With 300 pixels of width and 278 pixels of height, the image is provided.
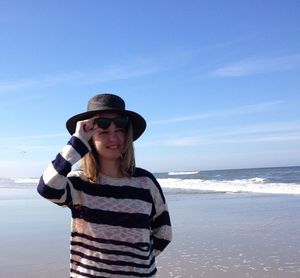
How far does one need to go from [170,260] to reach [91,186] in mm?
4709

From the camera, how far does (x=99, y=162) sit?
2.44 m

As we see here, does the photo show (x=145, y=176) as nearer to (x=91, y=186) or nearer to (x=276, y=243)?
(x=91, y=186)

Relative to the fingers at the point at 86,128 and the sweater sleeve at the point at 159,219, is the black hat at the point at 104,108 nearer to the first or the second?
the fingers at the point at 86,128

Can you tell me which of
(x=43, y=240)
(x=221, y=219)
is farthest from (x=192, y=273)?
(x=221, y=219)

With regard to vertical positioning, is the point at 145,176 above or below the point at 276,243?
above

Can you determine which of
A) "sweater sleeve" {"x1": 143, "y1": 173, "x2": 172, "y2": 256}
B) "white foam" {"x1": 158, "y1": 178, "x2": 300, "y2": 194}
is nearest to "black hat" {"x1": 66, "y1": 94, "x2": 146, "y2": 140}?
"sweater sleeve" {"x1": 143, "y1": 173, "x2": 172, "y2": 256}

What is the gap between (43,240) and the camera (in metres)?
8.19

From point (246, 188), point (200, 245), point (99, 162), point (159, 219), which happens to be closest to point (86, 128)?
point (99, 162)

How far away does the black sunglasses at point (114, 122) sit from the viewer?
2.34 m

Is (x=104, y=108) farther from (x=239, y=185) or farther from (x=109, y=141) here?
(x=239, y=185)

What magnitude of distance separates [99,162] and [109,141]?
0.15 metres

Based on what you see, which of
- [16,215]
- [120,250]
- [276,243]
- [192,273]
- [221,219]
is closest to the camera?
[120,250]

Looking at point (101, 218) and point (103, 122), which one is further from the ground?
point (103, 122)

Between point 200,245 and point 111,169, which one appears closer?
point 111,169
